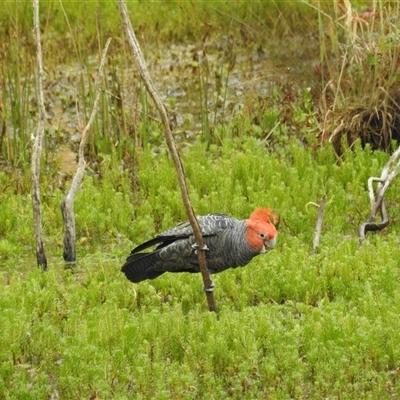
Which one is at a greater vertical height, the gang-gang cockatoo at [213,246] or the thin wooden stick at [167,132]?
the thin wooden stick at [167,132]

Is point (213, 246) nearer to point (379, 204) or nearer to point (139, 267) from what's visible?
point (139, 267)

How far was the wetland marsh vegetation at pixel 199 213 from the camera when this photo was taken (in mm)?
6297

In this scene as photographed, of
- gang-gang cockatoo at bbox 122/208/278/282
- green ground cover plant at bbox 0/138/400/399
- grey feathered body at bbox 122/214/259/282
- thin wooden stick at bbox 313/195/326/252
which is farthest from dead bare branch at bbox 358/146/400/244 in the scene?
grey feathered body at bbox 122/214/259/282

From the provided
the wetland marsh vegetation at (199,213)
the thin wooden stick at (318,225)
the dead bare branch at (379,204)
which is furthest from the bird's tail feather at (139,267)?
the dead bare branch at (379,204)

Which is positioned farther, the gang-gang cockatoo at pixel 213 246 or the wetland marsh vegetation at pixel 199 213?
the gang-gang cockatoo at pixel 213 246

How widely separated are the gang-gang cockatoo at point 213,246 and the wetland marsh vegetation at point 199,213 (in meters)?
0.27

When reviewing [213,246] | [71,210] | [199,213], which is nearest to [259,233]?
[213,246]

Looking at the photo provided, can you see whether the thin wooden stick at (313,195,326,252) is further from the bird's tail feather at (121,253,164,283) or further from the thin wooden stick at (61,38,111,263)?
the thin wooden stick at (61,38,111,263)

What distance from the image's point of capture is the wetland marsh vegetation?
6297 millimetres

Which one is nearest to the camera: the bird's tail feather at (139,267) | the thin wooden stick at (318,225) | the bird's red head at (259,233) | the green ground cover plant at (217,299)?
the green ground cover plant at (217,299)

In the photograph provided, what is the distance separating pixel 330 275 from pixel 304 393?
1.55 m

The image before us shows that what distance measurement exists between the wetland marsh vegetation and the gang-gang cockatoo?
273 millimetres

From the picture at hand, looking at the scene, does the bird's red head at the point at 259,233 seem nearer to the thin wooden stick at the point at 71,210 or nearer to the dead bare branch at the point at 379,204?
the dead bare branch at the point at 379,204

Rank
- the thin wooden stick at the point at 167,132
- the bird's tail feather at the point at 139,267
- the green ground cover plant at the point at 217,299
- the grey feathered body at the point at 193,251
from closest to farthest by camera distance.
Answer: the thin wooden stick at the point at 167,132, the green ground cover plant at the point at 217,299, the grey feathered body at the point at 193,251, the bird's tail feather at the point at 139,267
